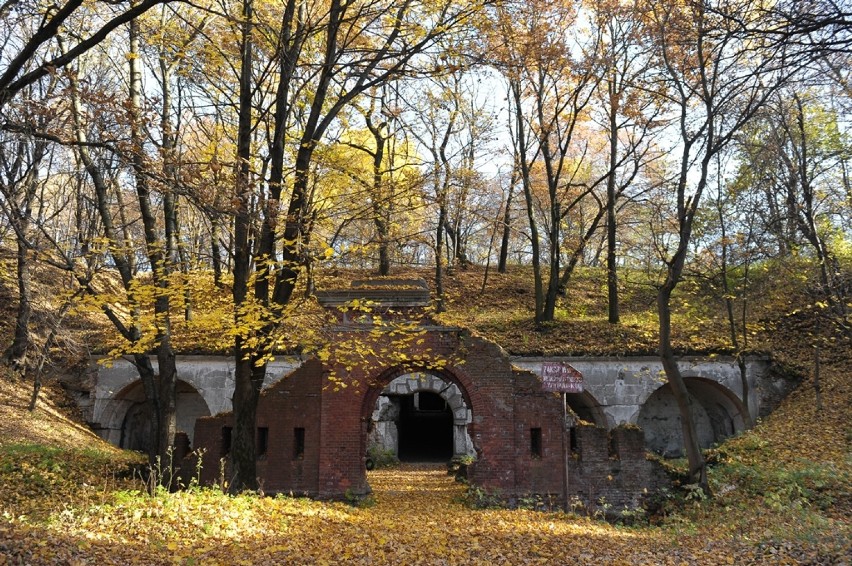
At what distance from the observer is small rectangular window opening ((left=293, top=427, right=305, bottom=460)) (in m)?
12.6

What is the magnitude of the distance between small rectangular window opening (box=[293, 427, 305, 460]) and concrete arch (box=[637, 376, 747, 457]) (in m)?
9.90

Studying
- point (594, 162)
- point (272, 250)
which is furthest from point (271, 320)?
point (594, 162)

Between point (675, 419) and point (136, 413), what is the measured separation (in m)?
15.6

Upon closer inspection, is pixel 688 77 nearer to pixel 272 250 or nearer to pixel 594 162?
pixel 272 250

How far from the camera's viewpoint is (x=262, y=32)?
977 centimetres

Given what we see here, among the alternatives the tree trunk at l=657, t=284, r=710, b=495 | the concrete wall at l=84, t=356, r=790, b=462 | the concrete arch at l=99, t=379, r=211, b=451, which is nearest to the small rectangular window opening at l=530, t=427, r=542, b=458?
the tree trunk at l=657, t=284, r=710, b=495

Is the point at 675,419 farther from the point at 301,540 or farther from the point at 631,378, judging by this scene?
the point at 301,540

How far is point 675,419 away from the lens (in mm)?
18609

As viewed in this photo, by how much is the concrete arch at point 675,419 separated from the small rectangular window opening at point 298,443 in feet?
32.5

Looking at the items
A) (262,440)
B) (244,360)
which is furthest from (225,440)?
(244,360)

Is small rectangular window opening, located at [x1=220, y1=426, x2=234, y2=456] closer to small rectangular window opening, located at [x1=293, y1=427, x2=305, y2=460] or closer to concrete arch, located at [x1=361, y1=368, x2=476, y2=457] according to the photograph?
small rectangular window opening, located at [x1=293, y1=427, x2=305, y2=460]

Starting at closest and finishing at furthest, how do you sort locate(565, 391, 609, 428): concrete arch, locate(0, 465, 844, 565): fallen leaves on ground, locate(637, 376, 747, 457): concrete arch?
1. locate(0, 465, 844, 565): fallen leaves on ground
2. locate(565, 391, 609, 428): concrete arch
3. locate(637, 376, 747, 457): concrete arch

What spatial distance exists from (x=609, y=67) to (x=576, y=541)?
13.9 metres

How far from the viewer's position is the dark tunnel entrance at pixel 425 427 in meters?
25.5
